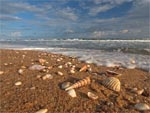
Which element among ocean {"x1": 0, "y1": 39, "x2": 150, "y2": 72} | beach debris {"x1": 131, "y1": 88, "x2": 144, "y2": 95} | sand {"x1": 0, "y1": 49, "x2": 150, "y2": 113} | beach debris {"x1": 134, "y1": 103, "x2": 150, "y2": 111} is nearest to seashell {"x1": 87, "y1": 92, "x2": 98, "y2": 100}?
sand {"x1": 0, "y1": 49, "x2": 150, "y2": 113}

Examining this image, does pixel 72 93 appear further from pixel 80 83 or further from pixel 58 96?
pixel 80 83

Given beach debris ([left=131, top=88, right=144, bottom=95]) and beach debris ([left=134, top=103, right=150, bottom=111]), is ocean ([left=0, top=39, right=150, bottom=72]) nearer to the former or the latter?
beach debris ([left=131, top=88, right=144, bottom=95])

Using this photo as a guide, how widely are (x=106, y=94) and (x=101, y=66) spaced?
2.74 meters

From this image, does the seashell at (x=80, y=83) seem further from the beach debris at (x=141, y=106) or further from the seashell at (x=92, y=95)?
the beach debris at (x=141, y=106)

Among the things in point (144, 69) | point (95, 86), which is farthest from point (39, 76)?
point (144, 69)

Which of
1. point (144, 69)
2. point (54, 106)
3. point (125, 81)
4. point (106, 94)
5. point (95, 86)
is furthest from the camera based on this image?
point (144, 69)

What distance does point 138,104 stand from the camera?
10.3ft

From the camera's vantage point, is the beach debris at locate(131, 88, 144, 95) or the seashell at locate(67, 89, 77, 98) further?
the beach debris at locate(131, 88, 144, 95)

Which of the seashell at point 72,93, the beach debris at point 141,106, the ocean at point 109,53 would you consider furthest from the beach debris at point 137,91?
the ocean at point 109,53

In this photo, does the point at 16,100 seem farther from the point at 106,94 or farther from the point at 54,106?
the point at 106,94

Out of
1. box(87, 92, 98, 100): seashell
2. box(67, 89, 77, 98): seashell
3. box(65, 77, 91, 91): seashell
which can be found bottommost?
box(87, 92, 98, 100): seashell

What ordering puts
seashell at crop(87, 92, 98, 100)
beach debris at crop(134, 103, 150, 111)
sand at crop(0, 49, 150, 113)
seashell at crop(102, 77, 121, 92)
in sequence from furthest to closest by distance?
seashell at crop(102, 77, 121, 92) < seashell at crop(87, 92, 98, 100) < beach debris at crop(134, 103, 150, 111) < sand at crop(0, 49, 150, 113)

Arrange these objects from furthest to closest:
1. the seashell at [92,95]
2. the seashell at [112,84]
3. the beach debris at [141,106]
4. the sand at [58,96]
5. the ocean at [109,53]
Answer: the ocean at [109,53]
the seashell at [112,84]
the seashell at [92,95]
the beach debris at [141,106]
the sand at [58,96]

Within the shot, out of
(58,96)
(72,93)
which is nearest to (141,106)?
(72,93)
